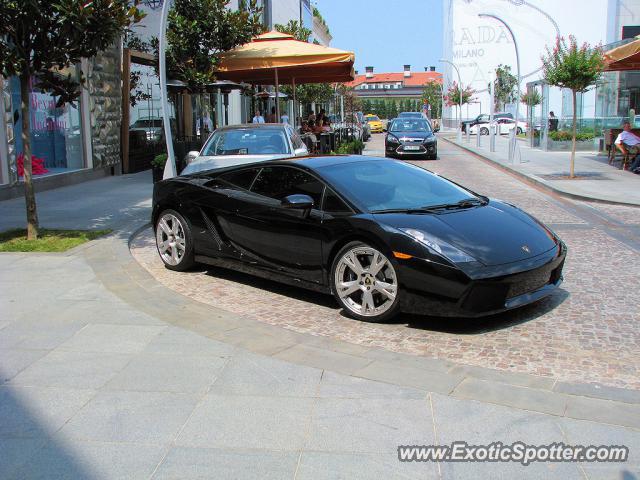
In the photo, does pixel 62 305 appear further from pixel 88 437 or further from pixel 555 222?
pixel 555 222

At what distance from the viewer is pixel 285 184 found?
6137 millimetres

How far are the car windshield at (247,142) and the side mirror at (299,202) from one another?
5.03 metres

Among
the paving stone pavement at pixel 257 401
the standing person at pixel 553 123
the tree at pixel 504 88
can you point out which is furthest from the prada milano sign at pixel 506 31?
the paving stone pavement at pixel 257 401

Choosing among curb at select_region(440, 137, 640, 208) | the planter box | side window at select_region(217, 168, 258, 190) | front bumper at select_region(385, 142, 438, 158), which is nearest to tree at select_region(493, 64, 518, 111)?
the planter box

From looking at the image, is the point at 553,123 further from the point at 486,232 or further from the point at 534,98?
the point at 486,232

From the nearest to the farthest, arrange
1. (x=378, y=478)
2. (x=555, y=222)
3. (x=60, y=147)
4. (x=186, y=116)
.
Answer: (x=378, y=478) → (x=555, y=222) → (x=60, y=147) → (x=186, y=116)

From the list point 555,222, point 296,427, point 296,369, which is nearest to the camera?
point 296,427

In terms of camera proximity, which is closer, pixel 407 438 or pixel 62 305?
pixel 407 438

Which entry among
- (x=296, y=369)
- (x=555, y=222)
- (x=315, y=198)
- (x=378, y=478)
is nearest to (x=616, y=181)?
(x=555, y=222)

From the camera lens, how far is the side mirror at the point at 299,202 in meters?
5.64

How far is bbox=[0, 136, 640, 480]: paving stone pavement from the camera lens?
314cm

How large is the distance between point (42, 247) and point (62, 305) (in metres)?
2.57

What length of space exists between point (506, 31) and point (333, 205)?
8511 centimetres

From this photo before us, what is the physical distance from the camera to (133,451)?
3.26m
